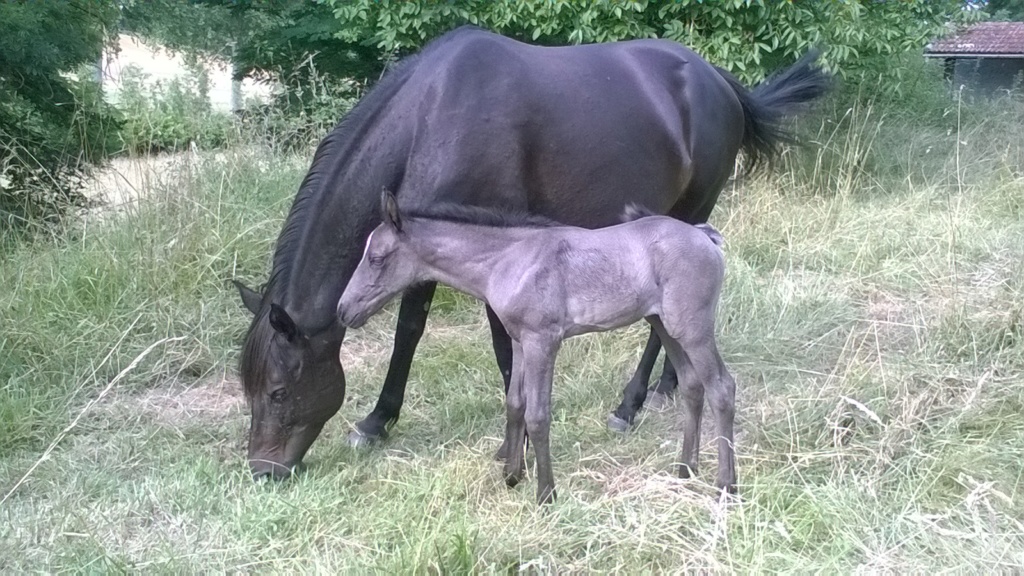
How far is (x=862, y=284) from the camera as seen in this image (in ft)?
17.9

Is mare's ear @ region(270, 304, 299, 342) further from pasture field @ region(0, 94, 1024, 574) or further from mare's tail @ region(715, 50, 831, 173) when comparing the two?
mare's tail @ region(715, 50, 831, 173)

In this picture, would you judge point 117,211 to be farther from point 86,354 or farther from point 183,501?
point 183,501

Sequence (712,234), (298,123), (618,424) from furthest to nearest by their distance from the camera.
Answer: (298,123) < (618,424) < (712,234)

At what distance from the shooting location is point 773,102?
4.66 m

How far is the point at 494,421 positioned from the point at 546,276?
1.33 metres

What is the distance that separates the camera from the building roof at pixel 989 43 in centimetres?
1878

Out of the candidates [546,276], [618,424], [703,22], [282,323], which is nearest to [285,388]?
[282,323]

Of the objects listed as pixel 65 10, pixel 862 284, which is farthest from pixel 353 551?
pixel 65 10

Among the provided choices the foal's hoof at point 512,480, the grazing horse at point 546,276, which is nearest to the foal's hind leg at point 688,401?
the grazing horse at point 546,276

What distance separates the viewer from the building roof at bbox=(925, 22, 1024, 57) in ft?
61.6

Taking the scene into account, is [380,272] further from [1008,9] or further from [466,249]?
[1008,9]

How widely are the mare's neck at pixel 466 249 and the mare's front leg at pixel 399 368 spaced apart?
87 cm

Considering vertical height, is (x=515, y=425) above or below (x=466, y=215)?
below

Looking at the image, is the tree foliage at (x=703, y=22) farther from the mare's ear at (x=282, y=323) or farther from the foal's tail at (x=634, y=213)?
the mare's ear at (x=282, y=323)
